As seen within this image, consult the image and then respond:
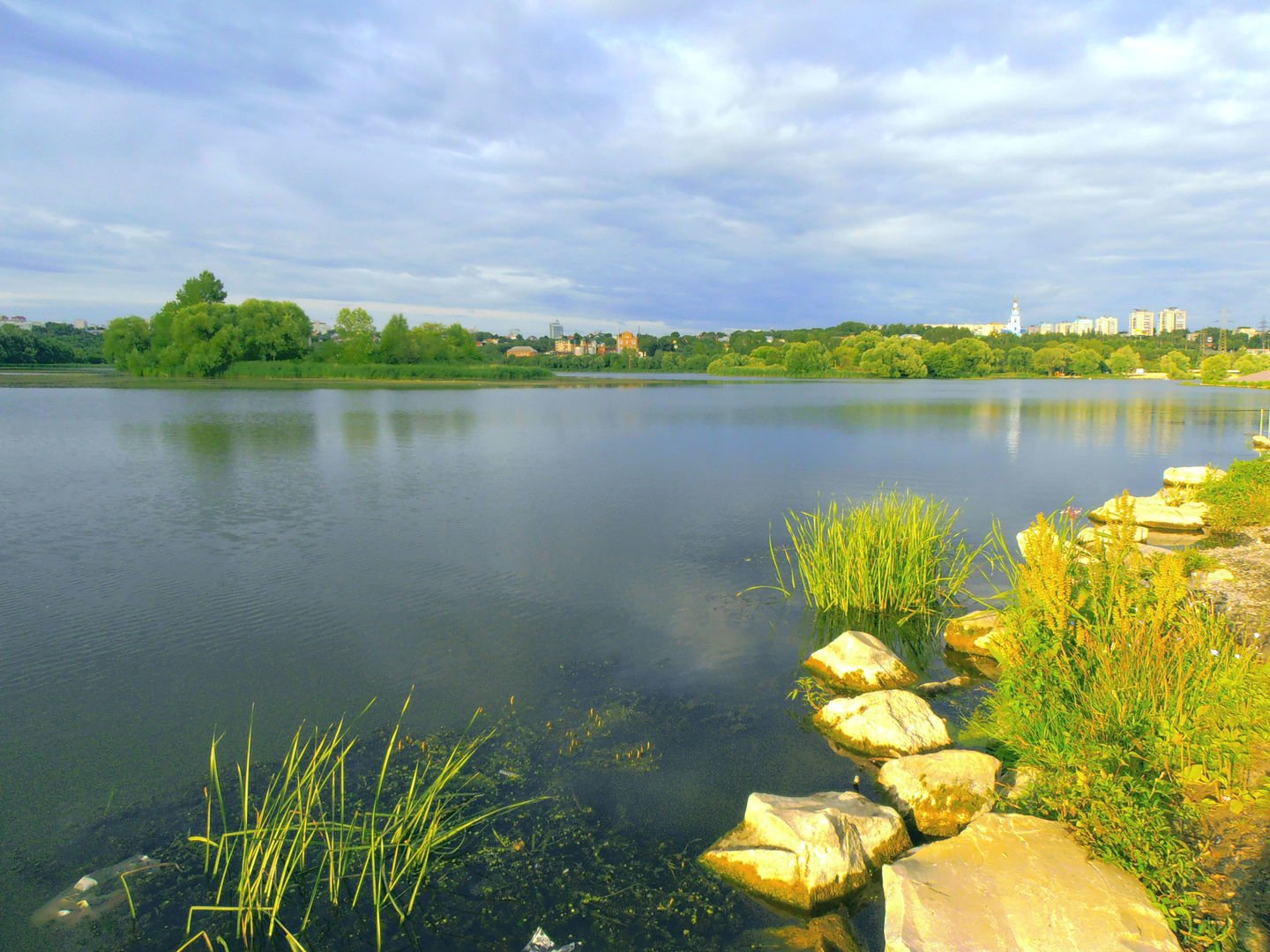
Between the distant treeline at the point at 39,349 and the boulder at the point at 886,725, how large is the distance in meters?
92.0

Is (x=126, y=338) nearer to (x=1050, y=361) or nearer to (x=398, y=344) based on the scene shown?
(x=398, y=344)

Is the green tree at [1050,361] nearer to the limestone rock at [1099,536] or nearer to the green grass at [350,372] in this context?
the green grass at [350,372]

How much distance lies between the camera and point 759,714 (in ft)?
19.4

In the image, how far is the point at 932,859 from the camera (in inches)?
148

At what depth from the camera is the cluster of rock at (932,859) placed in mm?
3188

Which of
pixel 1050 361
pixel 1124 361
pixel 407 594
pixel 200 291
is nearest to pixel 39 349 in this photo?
pixel 200 291

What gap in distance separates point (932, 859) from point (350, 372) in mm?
64855

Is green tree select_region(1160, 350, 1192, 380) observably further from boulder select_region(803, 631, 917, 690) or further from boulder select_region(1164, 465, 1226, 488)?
boulder select_region(803, 631, 917, 690)

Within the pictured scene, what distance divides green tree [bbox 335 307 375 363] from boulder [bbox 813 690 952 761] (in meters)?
72.7

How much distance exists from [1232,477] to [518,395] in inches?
1508

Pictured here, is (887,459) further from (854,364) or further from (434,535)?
(854,364)

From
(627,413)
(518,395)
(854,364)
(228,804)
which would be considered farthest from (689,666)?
(854,364)

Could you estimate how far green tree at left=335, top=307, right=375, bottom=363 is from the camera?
72.2 metres

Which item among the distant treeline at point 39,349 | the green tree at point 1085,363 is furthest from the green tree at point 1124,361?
the distant treeline at point 39,349
